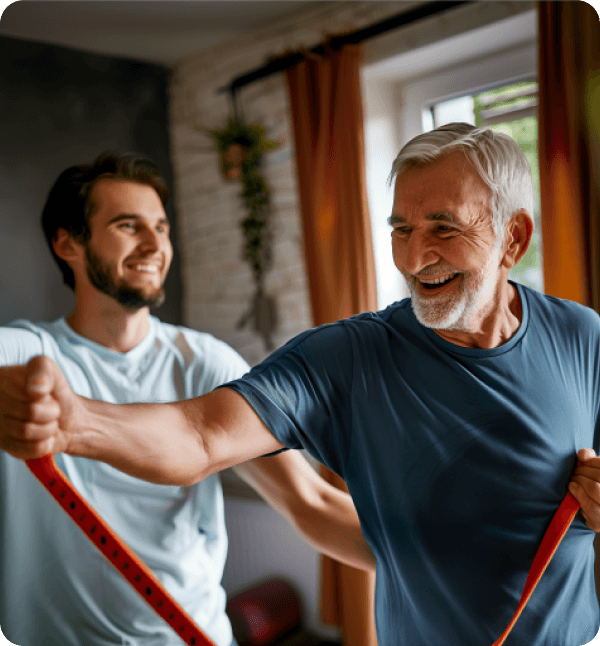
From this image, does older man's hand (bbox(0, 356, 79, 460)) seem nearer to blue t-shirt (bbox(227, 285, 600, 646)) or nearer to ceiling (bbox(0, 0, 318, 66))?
blue t-shirt (bbox(227, 285, 600, 646))

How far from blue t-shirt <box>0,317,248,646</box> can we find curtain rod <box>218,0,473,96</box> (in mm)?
791

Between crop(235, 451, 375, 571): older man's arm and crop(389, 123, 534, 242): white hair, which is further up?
crop(389, 123, 534, 242): white hair

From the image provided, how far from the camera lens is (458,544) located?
0.39 meters

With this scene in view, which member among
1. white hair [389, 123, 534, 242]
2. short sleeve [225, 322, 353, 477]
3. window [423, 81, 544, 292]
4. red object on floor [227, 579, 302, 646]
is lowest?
red object on floor [227, 579, 302, 646]

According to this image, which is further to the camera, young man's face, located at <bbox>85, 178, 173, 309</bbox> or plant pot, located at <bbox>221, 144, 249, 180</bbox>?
plant pot, located at <bbox>221, 144, 249, 180</bbox>

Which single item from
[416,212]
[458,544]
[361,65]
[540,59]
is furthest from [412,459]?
[361,65]

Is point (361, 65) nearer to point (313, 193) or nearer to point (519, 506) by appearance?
point (313, 193)

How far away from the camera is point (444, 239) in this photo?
1.23 feet

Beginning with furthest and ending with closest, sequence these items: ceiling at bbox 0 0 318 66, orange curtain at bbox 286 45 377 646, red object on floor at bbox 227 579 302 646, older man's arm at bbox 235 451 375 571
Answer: orange curtain at bbox 286 45 377 646 → ceiling at bbox 0 0 318 66 → red object on floor at bbox 227 579 302 646 → older man's arm at bbox 235 451 375 571

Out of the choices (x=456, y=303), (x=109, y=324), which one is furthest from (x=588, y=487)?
(x=109, y=324)

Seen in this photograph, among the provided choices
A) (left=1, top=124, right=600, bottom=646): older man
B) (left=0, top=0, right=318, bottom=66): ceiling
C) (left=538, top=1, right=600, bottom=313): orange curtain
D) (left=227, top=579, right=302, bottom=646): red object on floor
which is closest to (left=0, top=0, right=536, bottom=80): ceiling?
(left=0, top=0, right=318, bottom=66): ceiling

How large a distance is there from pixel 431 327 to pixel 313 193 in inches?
31.2

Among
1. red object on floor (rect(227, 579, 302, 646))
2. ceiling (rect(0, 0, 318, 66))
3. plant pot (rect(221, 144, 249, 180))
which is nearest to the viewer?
red object on floor (rect(227, 579, 302, 646))

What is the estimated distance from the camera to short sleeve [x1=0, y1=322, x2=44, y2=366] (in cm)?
43
